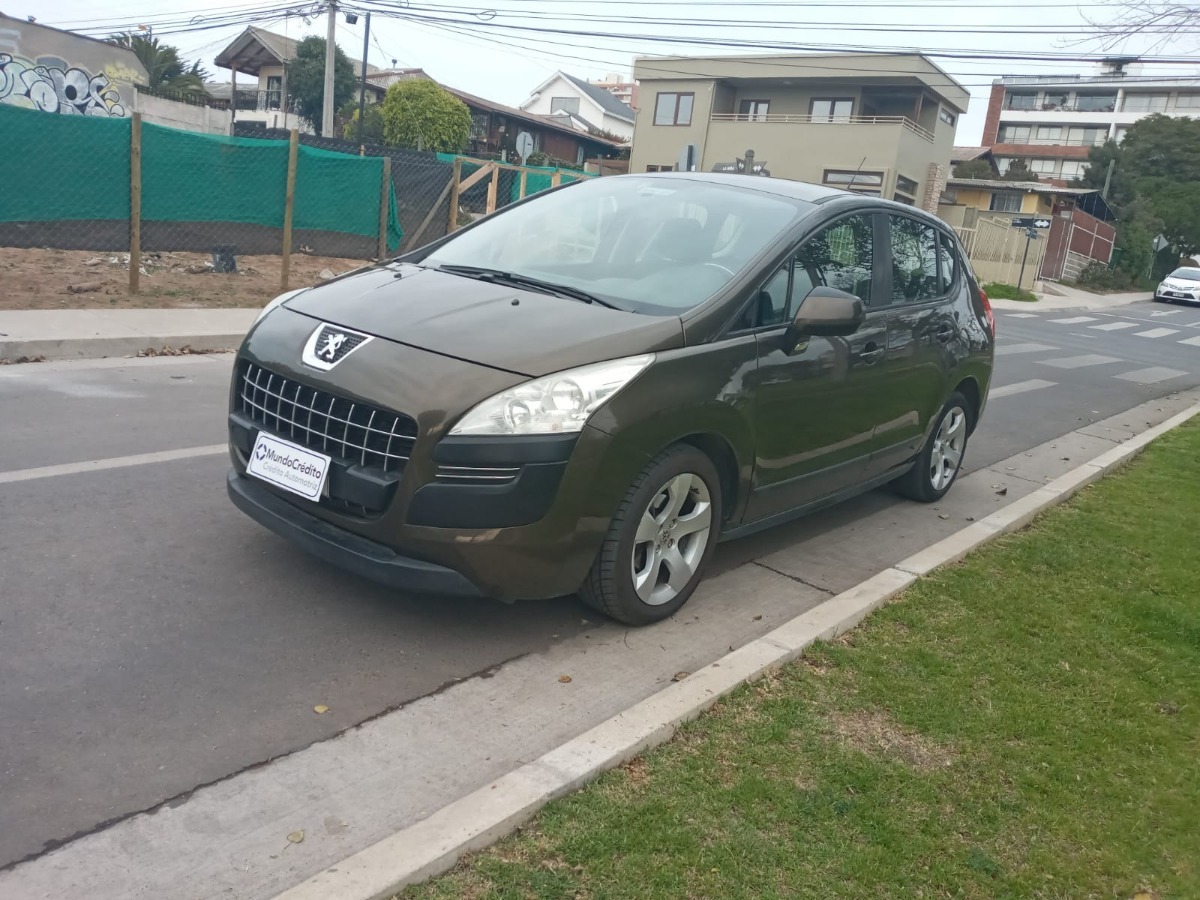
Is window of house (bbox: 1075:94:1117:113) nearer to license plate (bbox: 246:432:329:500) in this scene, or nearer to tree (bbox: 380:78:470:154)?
tree (bbox: 380:78:470:154)

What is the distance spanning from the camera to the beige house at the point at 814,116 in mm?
38719

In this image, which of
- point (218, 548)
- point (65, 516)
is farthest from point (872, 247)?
point (65, 516)

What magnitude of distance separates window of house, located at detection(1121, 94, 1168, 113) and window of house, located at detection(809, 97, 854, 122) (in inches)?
2500

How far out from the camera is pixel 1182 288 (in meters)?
40.5

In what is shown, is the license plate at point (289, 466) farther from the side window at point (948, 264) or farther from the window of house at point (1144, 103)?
the window of house at point (1144, 103)

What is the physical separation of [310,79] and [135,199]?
45815 millimetres

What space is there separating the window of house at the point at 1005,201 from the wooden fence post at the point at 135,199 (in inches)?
1840

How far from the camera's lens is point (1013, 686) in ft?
12.9

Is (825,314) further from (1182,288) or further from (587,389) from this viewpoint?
(1182,288)

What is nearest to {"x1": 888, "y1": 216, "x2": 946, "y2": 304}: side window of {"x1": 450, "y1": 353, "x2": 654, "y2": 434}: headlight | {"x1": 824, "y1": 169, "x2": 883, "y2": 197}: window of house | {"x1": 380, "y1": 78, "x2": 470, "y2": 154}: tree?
{"x1": 450, "y1": 353, "x2": 654, "y2": 434}: headlight

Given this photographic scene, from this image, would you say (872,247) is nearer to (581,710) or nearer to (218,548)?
(581,710)

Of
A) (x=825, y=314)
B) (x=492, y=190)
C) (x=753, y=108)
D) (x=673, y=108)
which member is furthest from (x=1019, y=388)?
(x=673, y=108)

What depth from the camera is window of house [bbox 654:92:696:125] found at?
44.2 meters

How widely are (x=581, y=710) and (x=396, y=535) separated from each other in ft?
2.80
